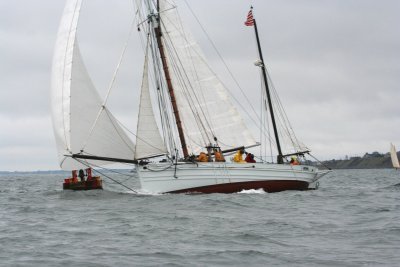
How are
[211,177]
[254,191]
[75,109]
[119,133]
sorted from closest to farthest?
[75,109]
[119,133]
[211,177]
[254,191]

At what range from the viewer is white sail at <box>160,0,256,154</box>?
37188 mm

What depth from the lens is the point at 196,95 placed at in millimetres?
37375

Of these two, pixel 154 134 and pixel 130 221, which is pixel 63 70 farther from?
pixel 130 221

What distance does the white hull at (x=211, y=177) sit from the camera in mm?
33906

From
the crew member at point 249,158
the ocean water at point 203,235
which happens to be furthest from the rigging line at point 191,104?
the ocean water at point 203,235

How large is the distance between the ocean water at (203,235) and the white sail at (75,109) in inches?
222

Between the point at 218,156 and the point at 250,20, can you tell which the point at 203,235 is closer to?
the point at 218,156

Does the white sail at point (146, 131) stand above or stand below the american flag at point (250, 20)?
below

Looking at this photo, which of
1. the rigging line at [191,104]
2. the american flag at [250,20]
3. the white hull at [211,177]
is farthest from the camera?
the american flag at [250,20]

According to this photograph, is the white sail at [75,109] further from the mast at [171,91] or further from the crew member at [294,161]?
the crew member at [294,161]

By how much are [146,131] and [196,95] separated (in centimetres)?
530

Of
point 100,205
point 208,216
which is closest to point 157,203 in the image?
point 100,205

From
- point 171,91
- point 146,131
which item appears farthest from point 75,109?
point 171,91

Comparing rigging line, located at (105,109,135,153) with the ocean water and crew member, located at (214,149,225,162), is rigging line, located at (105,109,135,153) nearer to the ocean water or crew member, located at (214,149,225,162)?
crew member, located at (214,149,225,162)
